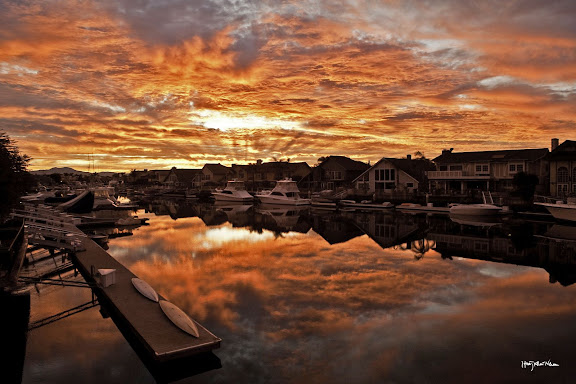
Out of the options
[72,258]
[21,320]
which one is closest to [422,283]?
[21,320]

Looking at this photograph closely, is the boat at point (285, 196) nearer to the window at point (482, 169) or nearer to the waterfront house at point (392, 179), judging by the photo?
the waterfront house at point (392, 179)

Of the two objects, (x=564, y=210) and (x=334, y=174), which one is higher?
(x=334, y=174)

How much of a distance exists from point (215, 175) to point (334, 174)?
4484 cm

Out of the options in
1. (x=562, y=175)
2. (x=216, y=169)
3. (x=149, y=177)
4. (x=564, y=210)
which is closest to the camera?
(x=564, y=210)

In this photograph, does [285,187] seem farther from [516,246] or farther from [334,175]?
[516,246]

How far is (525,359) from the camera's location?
9.88 meters

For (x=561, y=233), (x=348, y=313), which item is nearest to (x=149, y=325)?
(x=348, y=313)

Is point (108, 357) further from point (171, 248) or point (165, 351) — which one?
point (171, 248)

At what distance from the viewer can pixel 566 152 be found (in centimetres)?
4728

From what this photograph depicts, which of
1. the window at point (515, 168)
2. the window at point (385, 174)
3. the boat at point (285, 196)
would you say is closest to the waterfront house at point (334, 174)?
the window at point (385, 174)

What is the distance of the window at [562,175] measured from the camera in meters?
47.2

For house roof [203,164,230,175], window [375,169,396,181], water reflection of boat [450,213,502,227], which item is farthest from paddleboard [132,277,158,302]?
house roof [203,164,230,175]

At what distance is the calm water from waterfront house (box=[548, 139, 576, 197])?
2609cm
